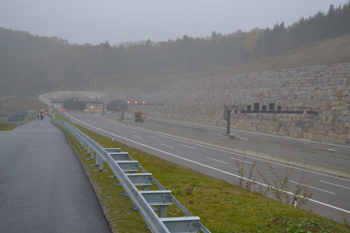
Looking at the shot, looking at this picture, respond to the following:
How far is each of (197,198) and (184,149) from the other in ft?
75.0

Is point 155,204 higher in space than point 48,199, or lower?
higher

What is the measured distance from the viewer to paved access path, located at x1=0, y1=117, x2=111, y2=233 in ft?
19.2

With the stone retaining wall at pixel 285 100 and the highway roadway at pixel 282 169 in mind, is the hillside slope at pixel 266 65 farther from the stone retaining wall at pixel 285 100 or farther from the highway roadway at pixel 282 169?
the highway roadway at pixel 282 169

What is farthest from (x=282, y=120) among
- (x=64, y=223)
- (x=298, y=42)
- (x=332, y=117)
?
(x=298, y=42)

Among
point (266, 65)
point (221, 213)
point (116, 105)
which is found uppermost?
point (266, 65)

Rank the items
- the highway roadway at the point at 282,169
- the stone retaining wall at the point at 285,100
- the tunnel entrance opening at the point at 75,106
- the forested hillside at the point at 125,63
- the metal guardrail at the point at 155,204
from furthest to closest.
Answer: the forested hillside at the point at 125,63
the tunnel entrance opening at the point at 75,106
the stone retaining wall at the point at 285,100
the highway roadway at the point at 282,169
the metal guardrail at the point at 155,204

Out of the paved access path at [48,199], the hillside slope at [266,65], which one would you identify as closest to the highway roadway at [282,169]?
the paved access path at [48,199]

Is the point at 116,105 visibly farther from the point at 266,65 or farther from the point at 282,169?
the point at 282,169

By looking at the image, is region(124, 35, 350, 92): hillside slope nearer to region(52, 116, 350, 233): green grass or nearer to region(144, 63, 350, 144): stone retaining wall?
region(144, 63, 350, 144): stone retaining wall

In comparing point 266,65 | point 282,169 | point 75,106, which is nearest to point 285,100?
point 266,65

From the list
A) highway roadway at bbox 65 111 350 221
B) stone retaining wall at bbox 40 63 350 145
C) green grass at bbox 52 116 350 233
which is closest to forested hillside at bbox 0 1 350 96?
stone retaining wall at bbox 40 63 350 145

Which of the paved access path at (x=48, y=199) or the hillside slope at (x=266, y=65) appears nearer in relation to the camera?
the paved access path at (x=48, y=199)

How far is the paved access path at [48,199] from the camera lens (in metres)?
5.84

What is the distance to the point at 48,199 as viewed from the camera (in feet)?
24.8
